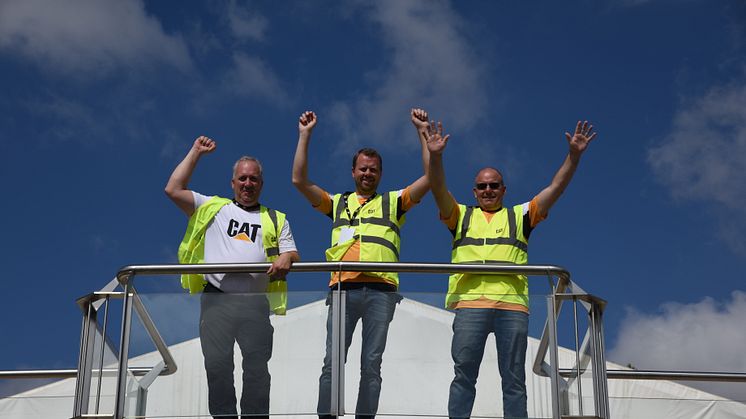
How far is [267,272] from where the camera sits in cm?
771

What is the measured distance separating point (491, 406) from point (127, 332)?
2730 mm

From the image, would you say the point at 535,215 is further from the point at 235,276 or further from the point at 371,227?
Answer: the point at 235,276

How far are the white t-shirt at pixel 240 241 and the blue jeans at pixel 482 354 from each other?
150 centimetres

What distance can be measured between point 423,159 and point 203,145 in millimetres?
1862

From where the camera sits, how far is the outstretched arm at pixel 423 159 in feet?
27.2

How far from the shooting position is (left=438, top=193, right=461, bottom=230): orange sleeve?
27.1 ft

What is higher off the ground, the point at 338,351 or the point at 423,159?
the point at 423,159

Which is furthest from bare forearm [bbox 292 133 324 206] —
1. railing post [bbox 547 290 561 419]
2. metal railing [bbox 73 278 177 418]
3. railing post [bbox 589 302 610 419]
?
railing post [bbox 589 302 610 419]

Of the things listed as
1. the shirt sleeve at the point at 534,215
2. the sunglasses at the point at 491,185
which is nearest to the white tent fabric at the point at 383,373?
the shirt sleeve at the point at 534,215

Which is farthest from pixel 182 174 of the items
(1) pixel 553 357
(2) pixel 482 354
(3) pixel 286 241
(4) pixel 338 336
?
(1) pixel 553 357

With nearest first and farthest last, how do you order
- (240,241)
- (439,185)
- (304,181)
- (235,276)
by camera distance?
1. (235,276)
2. (240,241)
3. (439,185)
4. (304,181)

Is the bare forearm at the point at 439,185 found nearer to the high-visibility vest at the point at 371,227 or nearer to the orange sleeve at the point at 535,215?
the high-visibility vest at the point at 371,227

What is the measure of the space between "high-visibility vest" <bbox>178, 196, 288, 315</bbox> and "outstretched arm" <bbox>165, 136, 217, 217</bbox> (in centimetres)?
11

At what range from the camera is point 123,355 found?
305 inches
